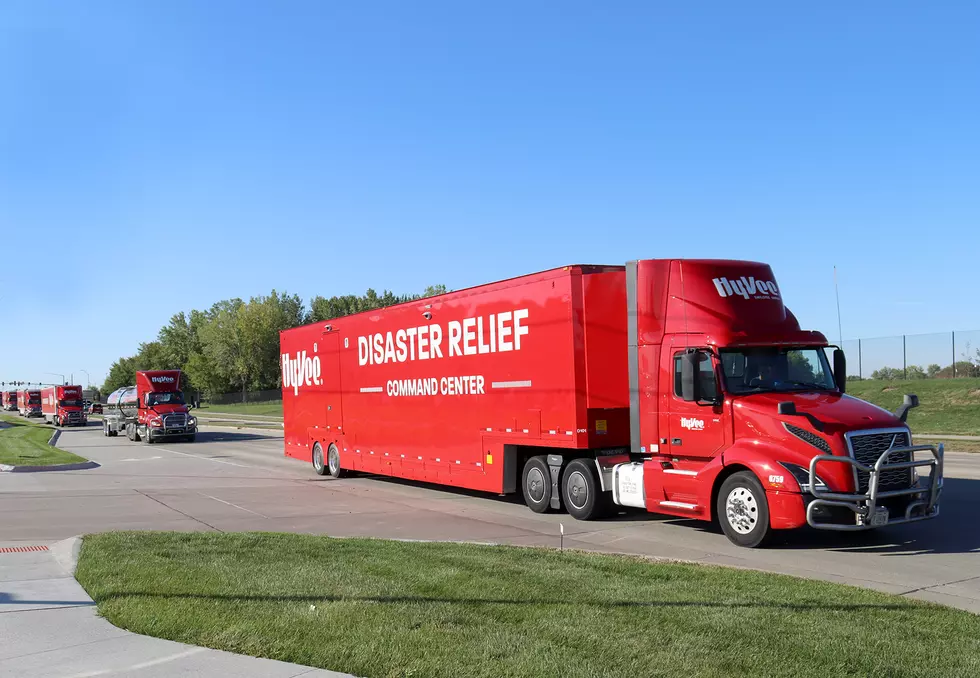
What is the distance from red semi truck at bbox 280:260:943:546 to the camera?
10.4 meters

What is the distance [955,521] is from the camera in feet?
41.1

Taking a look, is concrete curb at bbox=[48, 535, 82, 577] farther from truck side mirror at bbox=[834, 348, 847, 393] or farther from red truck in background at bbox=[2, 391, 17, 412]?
red truck in background at bbox=[2, 391, 17, 412]

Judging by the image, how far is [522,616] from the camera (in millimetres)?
6805

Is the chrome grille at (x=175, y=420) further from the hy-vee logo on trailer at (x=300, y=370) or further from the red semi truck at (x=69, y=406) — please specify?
the red semi truck at (x=69, y=406)

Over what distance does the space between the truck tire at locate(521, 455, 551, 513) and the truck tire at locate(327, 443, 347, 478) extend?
8.12 m

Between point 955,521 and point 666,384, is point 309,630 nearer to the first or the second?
point 666,384

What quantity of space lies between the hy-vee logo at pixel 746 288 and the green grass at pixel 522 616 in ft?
14.3

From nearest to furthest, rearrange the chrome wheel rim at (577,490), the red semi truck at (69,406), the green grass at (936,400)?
the chrome wheel rim at (577,490) < the green grass at (936,400) < the red semi truck at (69,406)

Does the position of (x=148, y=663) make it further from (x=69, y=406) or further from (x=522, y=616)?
(x=69, y=406)

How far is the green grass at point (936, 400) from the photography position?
32750 mm

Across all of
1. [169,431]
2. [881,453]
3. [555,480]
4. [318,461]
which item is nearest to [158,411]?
[169,431]

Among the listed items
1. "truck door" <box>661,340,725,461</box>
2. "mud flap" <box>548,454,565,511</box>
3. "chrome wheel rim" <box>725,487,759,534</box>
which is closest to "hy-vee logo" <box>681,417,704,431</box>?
"truck door" <box>661,340,725,461</box>

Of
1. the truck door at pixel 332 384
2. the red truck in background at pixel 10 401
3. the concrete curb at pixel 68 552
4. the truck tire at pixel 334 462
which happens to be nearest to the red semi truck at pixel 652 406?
the truck door at pixel 332 384

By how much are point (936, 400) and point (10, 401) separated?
412 feet
